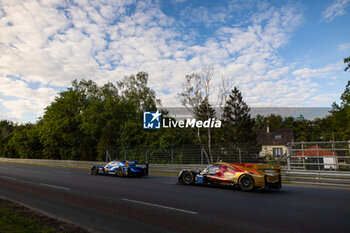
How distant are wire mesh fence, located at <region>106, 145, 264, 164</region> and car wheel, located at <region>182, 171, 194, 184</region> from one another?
5.85 m

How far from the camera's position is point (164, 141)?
27.3 metres

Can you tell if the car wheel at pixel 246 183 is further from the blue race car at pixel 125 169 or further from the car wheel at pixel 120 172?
the car wheel at pixel 120 172

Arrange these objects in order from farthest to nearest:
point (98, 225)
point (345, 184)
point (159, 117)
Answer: point (159, 117) → point (345, 184) → point (98, 225)

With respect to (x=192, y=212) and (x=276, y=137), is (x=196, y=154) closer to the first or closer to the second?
(x=192, y=212)

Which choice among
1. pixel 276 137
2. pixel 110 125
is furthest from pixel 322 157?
pixel 276 137

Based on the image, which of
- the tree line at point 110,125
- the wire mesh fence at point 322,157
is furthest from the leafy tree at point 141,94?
the wire mesh fence at point 322,157

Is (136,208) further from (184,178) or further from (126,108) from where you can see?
(126,108)

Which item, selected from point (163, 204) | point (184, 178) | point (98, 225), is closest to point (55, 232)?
point (98, 225)

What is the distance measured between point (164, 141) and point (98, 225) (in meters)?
21.9

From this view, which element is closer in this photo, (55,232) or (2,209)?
(55,232)

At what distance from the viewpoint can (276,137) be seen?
60.8m

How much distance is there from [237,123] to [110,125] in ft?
83.8

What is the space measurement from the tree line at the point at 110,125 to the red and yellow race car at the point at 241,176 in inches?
606

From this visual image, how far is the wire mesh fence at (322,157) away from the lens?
1302cm
